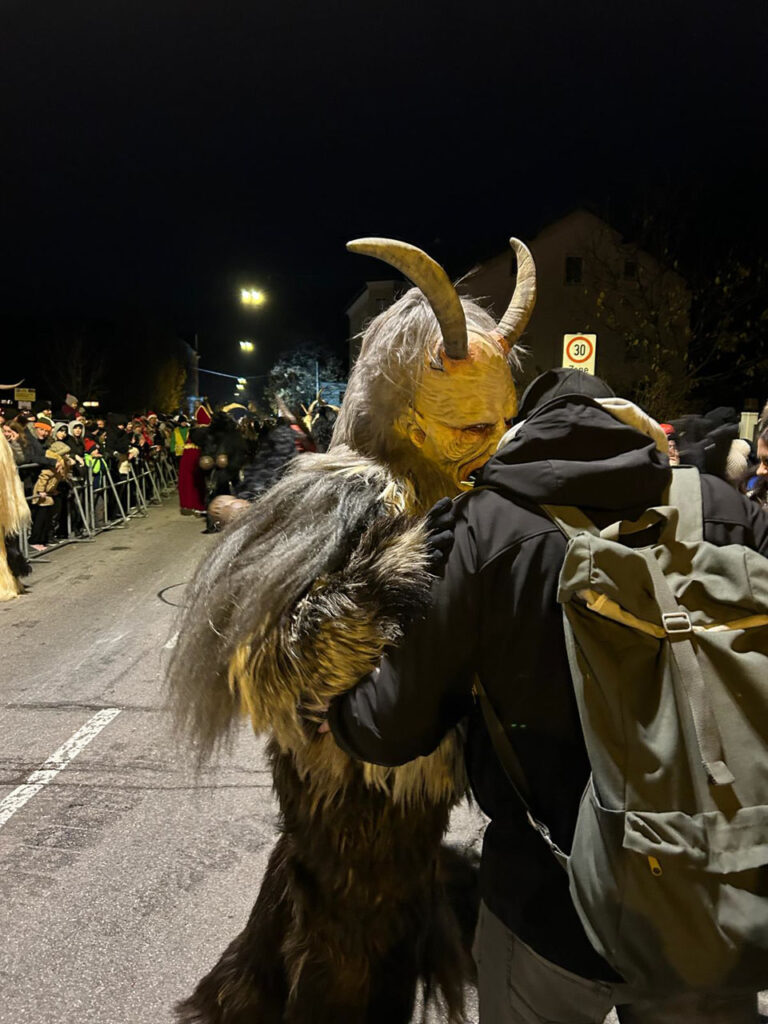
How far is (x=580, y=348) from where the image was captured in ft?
29.1

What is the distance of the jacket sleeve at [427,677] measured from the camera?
1.27 m

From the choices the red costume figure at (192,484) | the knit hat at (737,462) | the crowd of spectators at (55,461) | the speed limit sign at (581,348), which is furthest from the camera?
the crowd of spectators at (55,461)

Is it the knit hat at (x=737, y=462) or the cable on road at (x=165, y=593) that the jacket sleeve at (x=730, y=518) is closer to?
the knit hat at (x=737, y=462)

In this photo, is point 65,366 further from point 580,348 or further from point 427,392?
point 427,392

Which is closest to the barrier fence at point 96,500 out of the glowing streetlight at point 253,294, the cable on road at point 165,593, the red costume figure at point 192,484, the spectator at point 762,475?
the cable on road at point 165,593

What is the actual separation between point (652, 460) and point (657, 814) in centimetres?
55

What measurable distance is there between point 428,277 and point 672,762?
131 centimetres

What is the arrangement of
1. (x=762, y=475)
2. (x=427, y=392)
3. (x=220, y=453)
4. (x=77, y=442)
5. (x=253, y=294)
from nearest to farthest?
(x=427, y=392)
(x=762, y=475)
(x=220, y=453)
(x=77, y=442)
(x=253, y=294)

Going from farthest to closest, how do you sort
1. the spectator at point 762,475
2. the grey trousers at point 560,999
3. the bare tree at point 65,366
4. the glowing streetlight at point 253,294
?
the bare tree at point 65,366 → the glowing streetlight at point 253,294 → the spectator at point 762,475 → the grey trousers at point 560,999

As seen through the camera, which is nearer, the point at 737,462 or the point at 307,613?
the point at 307,613

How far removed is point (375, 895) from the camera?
185 centimetres

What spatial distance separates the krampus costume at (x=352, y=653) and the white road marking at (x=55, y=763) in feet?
5.89

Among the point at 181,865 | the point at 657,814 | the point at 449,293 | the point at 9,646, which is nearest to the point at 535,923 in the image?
the point at 657,814

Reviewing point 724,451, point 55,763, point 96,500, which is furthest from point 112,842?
point 96,500
